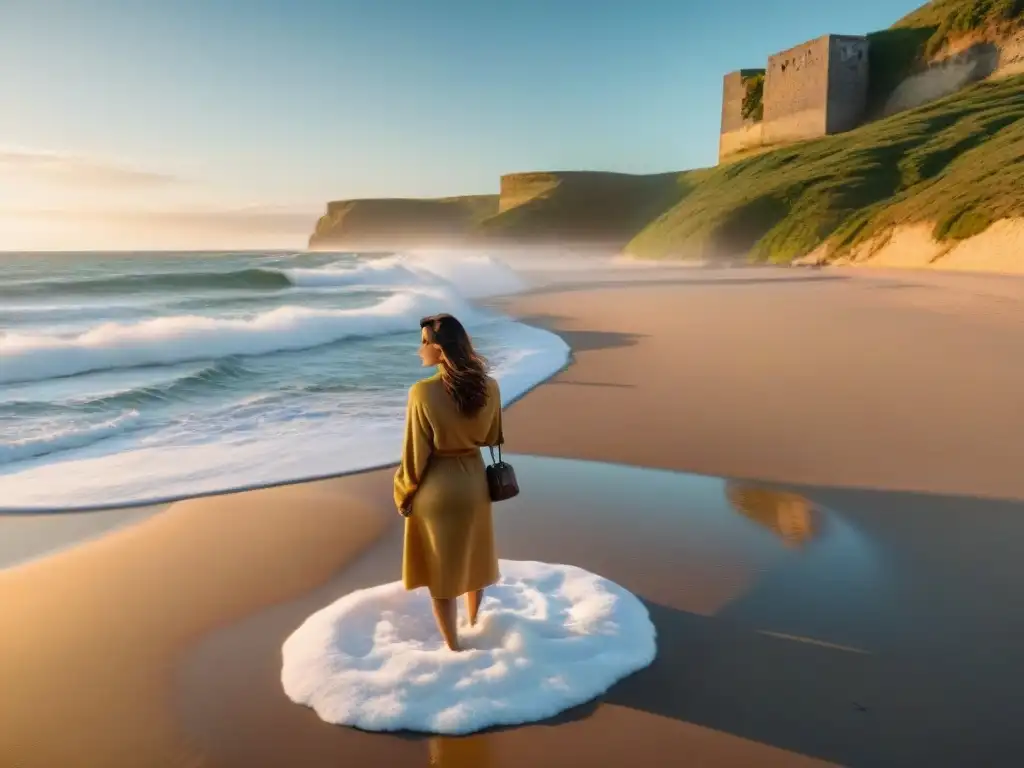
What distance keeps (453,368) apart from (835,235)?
1495 inches

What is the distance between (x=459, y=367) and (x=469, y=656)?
3.83 feet

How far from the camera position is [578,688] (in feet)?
9.59

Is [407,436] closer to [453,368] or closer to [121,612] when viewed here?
A: [453,368]

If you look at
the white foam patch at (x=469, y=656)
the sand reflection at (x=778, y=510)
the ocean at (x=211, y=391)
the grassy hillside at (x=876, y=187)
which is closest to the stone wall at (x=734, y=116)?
the grassy hillside at (x=876, y=187)

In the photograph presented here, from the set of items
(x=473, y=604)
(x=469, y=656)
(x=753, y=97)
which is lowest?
(x=469, y=656)

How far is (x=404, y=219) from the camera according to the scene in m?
156

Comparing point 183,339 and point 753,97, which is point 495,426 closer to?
point 183,339

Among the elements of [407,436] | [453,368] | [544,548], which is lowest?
[544,548]

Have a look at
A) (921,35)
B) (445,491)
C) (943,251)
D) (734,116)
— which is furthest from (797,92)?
(445,491)

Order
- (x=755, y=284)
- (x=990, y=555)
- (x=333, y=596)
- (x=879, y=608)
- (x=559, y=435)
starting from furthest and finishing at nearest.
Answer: (x=755, y=284) < (x=559, y=435) < (x=990, y=555) < (x=333, y=596) < (x=879, y=608)

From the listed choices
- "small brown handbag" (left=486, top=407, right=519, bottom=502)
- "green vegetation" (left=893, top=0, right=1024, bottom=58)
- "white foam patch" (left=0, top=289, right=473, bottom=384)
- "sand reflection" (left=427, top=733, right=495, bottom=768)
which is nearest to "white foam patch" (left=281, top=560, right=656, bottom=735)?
"sand reflection" (left=427, top=733, right=495, bottom=768)

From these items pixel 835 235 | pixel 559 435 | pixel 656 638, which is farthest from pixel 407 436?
pixel 835 235

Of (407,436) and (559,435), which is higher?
(407,436)

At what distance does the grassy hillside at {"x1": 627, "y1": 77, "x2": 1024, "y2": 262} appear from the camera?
97.1 ft
